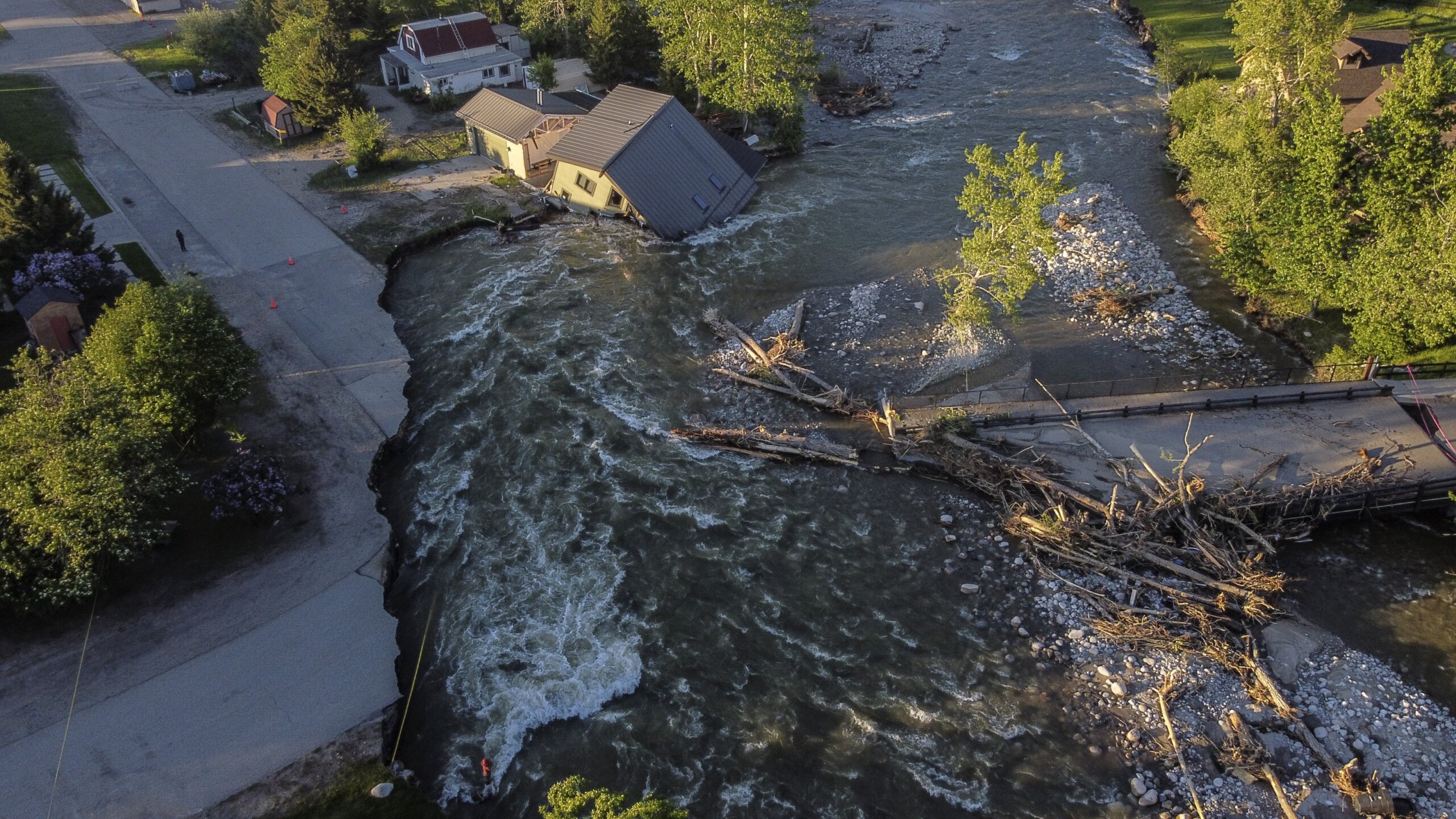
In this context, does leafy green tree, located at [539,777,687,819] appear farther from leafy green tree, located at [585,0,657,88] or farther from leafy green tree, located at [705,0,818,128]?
leafy green tree, located at [585,0,657,88]

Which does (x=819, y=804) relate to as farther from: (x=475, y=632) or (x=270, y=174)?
(x=270, y=174)

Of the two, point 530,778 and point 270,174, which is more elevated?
point 270,174

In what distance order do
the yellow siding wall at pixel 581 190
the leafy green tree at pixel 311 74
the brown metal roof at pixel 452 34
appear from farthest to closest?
1. the brown metal roof at pixel 452 34
2. the leafy green tree at pixel 311 74
3. the yellow siding wall at pixel 581 190

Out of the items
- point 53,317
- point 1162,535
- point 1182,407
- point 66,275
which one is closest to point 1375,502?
point 1182,407

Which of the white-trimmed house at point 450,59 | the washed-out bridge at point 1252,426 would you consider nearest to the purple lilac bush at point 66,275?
the white-trimmed house at point 450,59

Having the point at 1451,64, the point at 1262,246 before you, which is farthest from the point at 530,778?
the point at 1451,64

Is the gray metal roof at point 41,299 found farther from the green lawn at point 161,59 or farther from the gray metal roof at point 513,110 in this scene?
the green lawn at point 161,59
